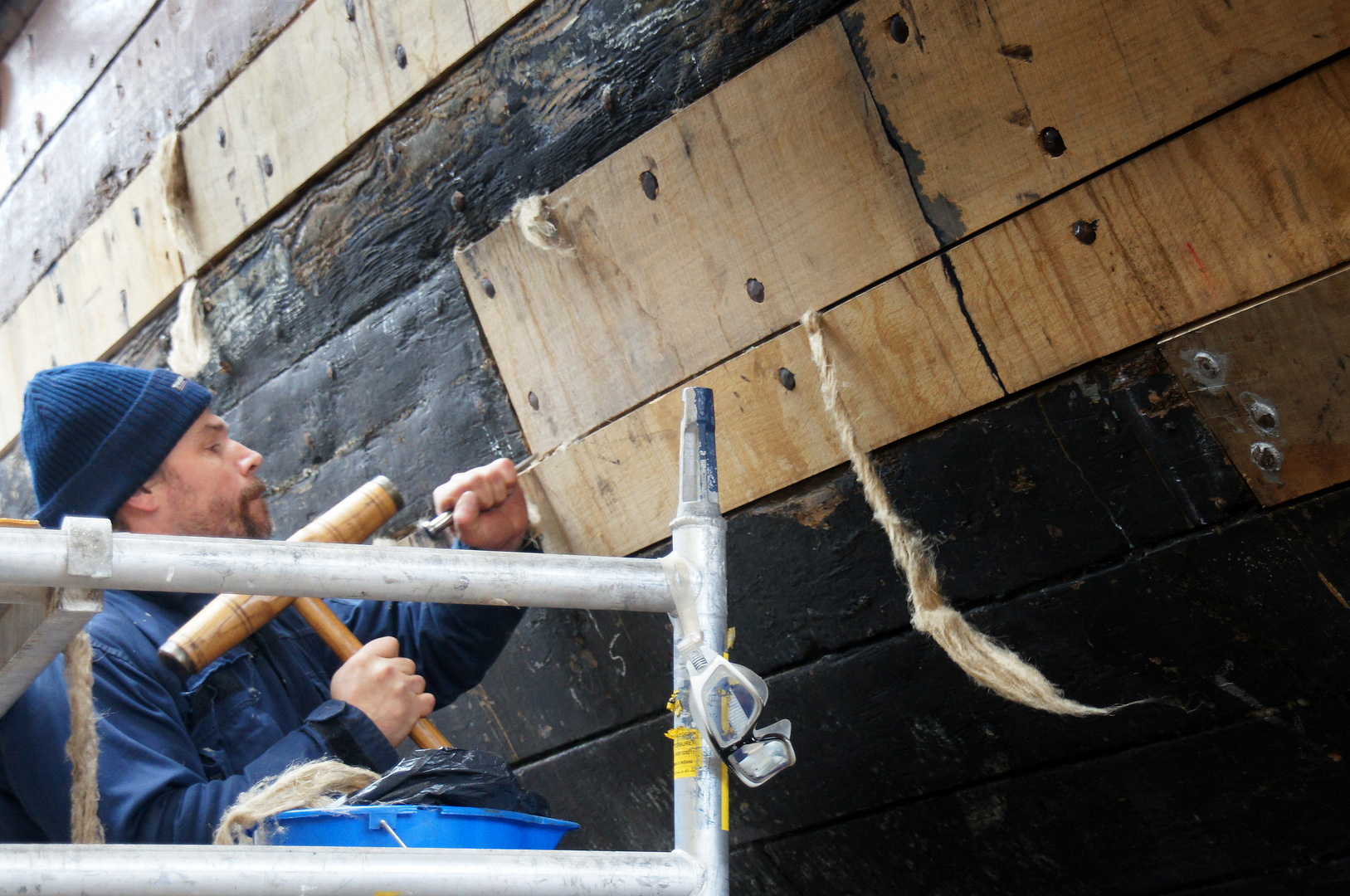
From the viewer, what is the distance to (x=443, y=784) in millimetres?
Answer: 1338

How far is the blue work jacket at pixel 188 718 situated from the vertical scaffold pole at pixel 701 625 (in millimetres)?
544

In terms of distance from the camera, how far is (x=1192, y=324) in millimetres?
1421

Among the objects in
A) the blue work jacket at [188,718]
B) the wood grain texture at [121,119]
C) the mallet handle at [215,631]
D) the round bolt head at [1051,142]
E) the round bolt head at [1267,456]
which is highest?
the wood grain texture at [121,119]

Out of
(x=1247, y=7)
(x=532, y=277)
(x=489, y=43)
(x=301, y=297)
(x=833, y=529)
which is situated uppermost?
(x=489, y=43)

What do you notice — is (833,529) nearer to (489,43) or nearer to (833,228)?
(833,228)

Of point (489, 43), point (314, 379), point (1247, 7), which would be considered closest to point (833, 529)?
point (1247, 7)

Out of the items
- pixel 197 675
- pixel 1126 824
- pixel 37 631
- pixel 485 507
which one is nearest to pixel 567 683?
pixel 485 507

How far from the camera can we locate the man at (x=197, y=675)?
1.53 metres

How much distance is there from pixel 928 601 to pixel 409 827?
0.81m

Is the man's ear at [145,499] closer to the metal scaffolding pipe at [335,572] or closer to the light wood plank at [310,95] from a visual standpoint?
the light wood plank at [310,95]

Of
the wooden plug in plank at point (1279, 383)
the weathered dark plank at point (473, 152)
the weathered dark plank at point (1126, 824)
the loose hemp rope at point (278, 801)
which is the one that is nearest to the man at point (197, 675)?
the loose hemp rope at point (278, 801)

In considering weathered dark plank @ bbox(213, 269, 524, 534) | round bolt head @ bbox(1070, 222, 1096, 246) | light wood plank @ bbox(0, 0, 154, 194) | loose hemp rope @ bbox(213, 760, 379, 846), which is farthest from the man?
light wood plank @ bbox(0, 0, 154, 194)

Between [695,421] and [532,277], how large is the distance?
0.68m

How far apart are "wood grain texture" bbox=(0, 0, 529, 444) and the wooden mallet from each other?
0.81m
